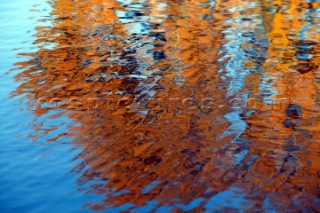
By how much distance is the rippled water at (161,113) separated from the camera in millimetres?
3424

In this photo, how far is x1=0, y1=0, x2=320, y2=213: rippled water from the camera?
3.42 metres

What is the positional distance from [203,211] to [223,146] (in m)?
0.93

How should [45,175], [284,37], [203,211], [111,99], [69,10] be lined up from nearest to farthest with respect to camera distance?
[203,211] < [45,175] < [111,99] < [284,37] < [69,10]

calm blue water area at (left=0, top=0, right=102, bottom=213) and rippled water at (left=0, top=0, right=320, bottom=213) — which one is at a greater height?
calm blue water area at (left=0, top=0, right=102, bottom=213)

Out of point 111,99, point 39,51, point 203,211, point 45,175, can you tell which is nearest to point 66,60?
point 39,51

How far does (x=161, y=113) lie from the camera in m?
4.61

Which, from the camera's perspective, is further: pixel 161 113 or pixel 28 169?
pixel 161 113

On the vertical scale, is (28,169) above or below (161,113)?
above

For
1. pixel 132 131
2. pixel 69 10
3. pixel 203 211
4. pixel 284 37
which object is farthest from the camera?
pixel 69 10

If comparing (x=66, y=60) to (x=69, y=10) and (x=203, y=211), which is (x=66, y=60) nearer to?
(x=69, y=10)

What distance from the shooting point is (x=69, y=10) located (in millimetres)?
8359

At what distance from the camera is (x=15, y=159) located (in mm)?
3910

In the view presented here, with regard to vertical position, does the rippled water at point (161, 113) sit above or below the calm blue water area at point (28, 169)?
below

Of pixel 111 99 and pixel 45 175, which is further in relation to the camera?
pixel 111 99
